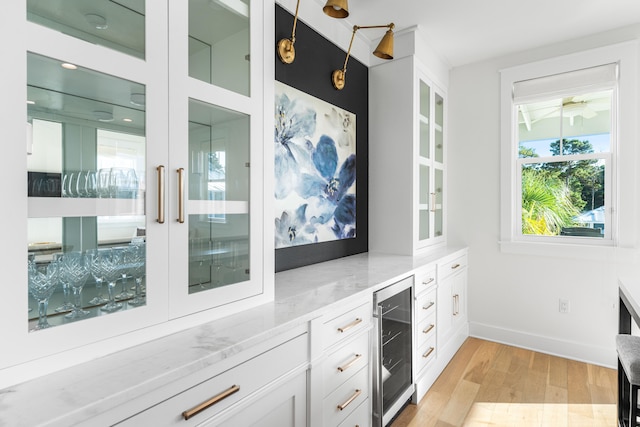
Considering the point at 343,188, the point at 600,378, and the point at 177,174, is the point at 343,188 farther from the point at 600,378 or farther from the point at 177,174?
the point at 600,378

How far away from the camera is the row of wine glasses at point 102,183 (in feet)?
2.96

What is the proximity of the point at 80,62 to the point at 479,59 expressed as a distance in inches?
134

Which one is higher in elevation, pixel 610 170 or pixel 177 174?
pixel 610 170

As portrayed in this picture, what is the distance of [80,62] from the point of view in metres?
0.90

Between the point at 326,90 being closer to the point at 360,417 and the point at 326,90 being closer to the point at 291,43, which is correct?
the point at 291,43

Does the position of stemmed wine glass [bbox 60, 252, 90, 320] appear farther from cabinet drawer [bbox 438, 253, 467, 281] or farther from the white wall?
the white wall

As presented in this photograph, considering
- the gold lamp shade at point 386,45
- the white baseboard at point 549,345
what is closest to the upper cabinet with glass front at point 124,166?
the gold lamp shade at point 386,45

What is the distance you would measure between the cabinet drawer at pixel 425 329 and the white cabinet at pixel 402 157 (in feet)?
1.75

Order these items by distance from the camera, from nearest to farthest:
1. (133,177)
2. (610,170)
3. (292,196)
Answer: (133,177), (292,196), (610,170)

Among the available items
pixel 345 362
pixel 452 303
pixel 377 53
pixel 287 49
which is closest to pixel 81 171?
pixel 345 362

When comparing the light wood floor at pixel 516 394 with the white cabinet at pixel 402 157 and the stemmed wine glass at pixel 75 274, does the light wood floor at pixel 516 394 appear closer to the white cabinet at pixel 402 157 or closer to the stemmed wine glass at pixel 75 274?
the white cabinet at pixel 402 157

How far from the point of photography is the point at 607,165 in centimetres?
286

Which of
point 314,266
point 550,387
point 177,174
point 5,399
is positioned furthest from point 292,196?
point 550,387

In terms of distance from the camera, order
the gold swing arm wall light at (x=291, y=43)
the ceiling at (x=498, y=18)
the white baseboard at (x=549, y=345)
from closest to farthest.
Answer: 1. the gold swing arm wall light at (x=291, y=43)
2. the ceiling at (x=498, y=18)
3. the white baseboard at (x=549, y=345)
